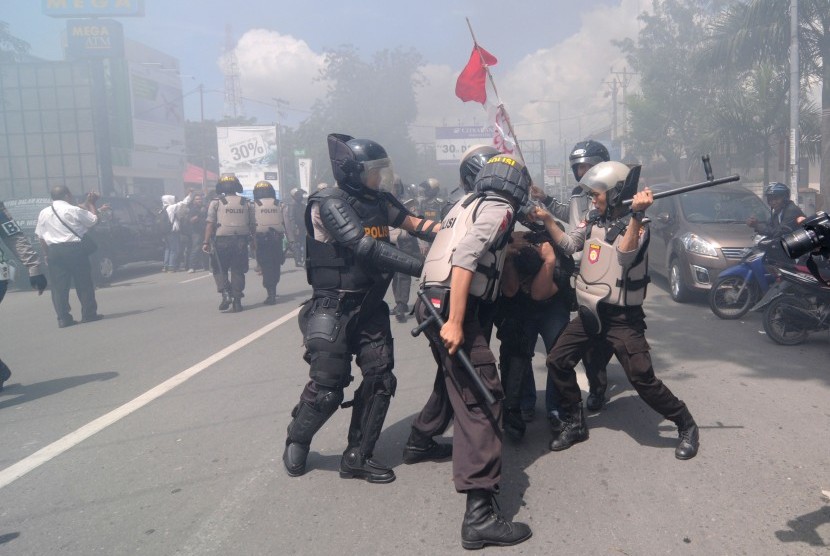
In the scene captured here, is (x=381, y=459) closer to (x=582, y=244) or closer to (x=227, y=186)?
(x=582, y=244)

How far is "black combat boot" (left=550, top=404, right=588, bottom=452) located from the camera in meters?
4.05

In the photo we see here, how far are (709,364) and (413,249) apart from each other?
13.7ft

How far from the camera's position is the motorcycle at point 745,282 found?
7430 millimetres

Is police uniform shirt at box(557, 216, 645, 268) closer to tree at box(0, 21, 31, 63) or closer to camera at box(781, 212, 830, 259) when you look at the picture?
camera at box(781, 212, 830, 259)

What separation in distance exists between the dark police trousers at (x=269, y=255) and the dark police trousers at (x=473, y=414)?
274 inches

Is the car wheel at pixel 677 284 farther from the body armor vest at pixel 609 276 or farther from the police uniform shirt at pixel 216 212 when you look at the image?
the police uniform shirt at pixel 216 212

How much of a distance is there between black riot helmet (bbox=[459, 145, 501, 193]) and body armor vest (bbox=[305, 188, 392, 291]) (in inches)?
24.7

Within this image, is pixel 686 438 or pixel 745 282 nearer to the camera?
pixel 686 438

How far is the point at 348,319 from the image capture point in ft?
12.2

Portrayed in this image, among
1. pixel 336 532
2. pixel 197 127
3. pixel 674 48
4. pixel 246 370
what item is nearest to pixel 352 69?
pixel 197 127

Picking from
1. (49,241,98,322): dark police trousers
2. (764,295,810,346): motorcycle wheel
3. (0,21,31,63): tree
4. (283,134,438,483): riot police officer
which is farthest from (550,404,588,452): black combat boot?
(0,21,31,63): tree

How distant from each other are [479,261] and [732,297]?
564cm

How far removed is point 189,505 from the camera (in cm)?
351

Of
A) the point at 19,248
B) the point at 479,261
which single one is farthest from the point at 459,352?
the point at 19,248
